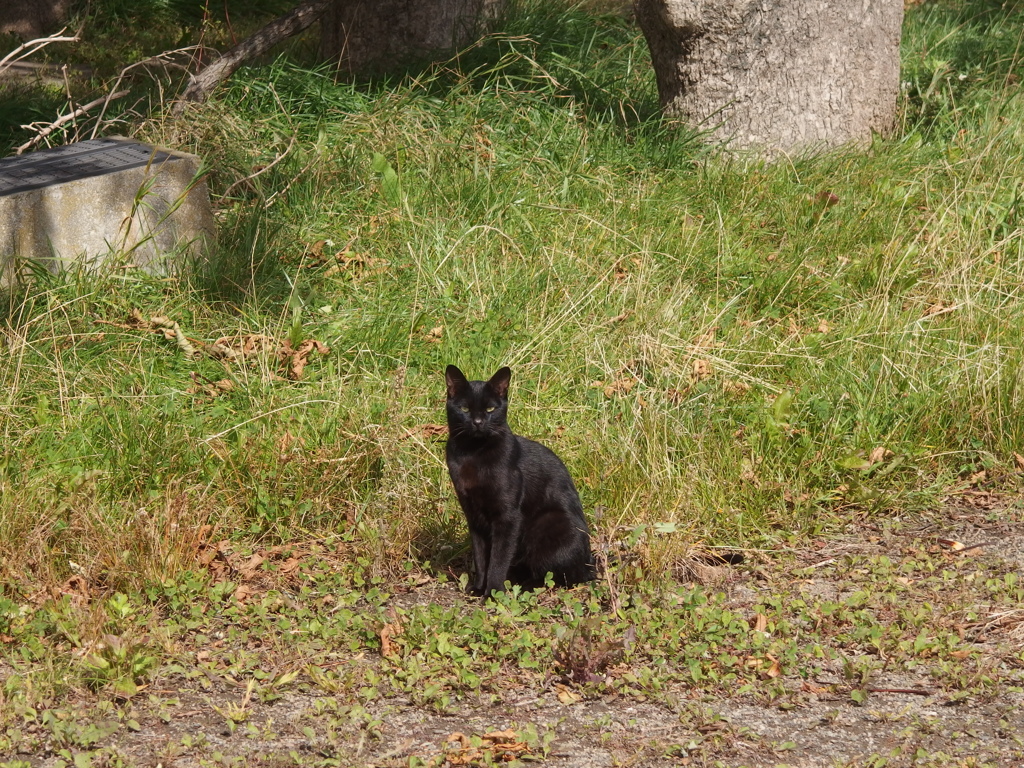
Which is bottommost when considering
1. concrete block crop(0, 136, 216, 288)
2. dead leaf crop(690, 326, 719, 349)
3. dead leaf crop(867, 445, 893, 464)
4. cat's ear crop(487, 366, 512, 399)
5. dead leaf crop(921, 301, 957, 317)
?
dead leaf crop(867, 445, 893, 464)

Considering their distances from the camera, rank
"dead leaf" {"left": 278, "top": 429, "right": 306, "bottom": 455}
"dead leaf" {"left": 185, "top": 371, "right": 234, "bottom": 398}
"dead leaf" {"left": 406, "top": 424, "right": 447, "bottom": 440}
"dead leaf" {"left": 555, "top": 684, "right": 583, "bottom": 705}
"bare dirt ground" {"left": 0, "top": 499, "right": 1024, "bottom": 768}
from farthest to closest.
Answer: "dead leaf" {"left": 185, "top": 371, "right": 234, "bottom": 398}, "dead leaf" {"left": 406, "top": 424, "right": 447, "bottom": 440}, "dead leaf" {"left": 278, "top": 429, "right": 306, "bottom": 455}, "dead leaf" {"left": 555, "top": 684, "right": 583, "bottom": 705}, "bare dirt ground" {"left": 0, "top": 499, "right": 1024, "bottom": 768}

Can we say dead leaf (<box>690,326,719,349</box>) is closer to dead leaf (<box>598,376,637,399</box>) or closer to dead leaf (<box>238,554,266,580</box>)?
dead leaf (<box>598,376,637,399</box>)

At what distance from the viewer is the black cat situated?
14.1 ft

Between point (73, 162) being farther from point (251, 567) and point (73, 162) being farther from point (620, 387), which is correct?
point (620, 387)

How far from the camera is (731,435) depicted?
518cm

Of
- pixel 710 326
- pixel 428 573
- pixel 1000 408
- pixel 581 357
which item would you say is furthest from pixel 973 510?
pixel 428 573

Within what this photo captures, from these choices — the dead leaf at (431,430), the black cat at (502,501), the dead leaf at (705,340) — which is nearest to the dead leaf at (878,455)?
the dead leaf at (705,340)

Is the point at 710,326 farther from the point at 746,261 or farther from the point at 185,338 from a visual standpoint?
the point at 185,338

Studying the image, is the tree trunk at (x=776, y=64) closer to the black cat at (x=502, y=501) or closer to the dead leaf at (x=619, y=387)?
the dead leaf at (x=619, y=387)

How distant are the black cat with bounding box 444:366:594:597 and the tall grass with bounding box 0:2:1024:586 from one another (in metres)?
0.31

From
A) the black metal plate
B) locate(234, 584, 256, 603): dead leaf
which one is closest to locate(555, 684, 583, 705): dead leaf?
locate(234, 584, 256, 603): dead leaf

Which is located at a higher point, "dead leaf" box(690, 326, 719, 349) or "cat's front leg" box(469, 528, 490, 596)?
A: "dead leaf" box(690, 326, 719, 349)

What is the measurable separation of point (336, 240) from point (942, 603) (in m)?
3.94

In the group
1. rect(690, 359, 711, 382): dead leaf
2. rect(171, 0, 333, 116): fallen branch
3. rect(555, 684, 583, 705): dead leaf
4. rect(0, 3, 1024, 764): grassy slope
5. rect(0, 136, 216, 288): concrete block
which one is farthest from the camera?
rect(171, 0, 333, 116): fallen branch
